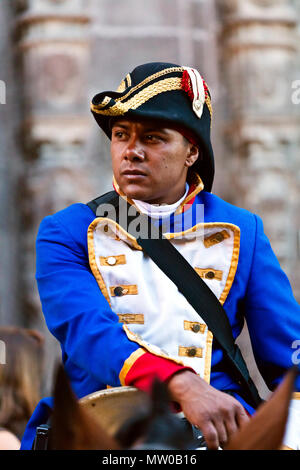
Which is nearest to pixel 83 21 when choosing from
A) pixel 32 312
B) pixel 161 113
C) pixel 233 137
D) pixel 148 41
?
pixel 148 41

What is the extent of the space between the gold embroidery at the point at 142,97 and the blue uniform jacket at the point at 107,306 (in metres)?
0.33

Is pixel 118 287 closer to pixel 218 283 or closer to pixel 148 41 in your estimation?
pixel 218 283

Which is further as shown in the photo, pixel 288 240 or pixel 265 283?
pixel 288 240

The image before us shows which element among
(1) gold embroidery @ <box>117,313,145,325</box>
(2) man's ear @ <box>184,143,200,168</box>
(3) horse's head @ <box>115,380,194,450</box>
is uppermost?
(2) man's ear @ <box>184,143,200,168</box>

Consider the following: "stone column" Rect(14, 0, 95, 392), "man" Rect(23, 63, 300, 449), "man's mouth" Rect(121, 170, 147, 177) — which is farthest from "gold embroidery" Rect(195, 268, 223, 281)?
"stone column" Rect(14, 0, 95, 392)

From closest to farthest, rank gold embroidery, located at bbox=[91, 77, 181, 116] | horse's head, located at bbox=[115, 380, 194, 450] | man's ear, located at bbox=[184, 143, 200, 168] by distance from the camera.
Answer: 1. horse's head, located at bbox=[115, 380, 194, 450]
2. gold embroidery, located at bbox=[91, 77, 181, 116]
3. man's ear, located at bbox=[184, 143, 200, 168]

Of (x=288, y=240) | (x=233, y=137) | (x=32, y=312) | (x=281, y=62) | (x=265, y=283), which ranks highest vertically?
(x=281, y=62)

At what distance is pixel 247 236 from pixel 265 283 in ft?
0.58

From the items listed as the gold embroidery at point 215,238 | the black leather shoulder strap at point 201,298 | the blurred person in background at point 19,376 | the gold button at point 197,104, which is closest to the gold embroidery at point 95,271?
the black leather shoulder strap at point 201,298

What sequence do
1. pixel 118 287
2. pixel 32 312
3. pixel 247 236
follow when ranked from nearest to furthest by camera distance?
pixel 118 287 < pixel 247 236 < pixel 32 312

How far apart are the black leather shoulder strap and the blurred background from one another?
3110mm

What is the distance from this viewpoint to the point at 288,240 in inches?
227

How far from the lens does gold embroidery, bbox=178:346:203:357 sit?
98.1 inches

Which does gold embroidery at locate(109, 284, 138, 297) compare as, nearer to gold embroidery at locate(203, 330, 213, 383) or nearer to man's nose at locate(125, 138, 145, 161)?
gold embroidery at locate(203, 330, 213, 383)
